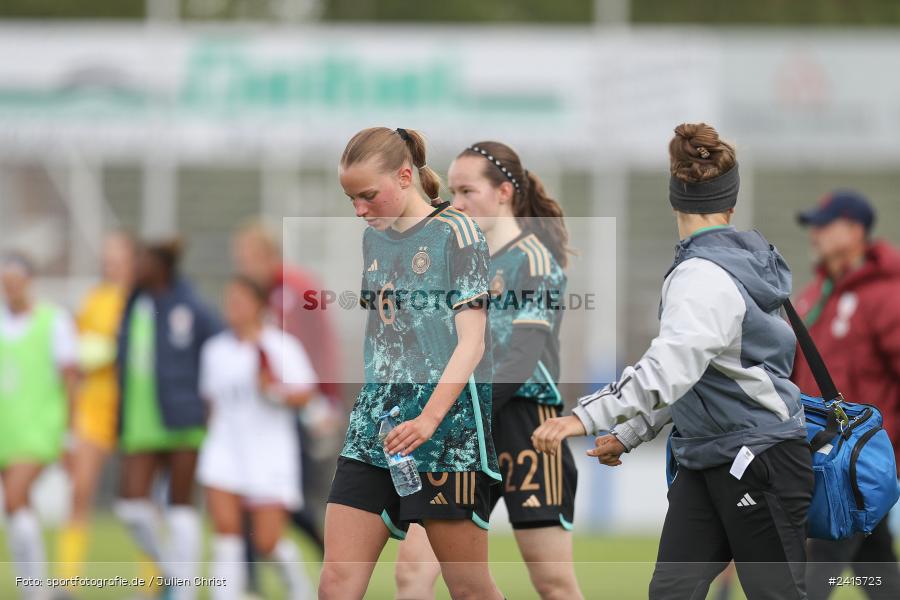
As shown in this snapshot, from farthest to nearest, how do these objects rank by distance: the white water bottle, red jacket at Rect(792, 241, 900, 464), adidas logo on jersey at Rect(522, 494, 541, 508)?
red jacket at Rect(792, 241, 900, 464)
adidas logo on jersey at Rect(522, 494, 541, 508)
the white water bottle

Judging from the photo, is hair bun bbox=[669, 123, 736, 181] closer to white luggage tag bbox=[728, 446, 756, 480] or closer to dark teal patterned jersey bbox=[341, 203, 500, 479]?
dark teal patterned jersey bbox=[341, 203, 500, 479]

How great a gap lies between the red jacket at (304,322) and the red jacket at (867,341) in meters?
3.81

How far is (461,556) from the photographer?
5223mm

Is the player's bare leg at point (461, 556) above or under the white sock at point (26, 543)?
above

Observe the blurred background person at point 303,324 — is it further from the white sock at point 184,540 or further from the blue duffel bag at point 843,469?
the blue duffel bag at point 843,469

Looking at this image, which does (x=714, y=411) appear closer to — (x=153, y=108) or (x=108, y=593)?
(x=108, y=593)

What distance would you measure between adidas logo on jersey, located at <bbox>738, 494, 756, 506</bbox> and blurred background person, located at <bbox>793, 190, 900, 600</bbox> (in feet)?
7.40

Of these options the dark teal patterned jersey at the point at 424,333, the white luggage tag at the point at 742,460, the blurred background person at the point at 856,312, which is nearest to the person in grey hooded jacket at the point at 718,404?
the white luggage tag at the point at 742,460

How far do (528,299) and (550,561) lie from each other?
1.12m

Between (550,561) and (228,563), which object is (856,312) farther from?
(228,563)

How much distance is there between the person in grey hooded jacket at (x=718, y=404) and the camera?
190 inches

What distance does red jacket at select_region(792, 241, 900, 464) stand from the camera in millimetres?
7383

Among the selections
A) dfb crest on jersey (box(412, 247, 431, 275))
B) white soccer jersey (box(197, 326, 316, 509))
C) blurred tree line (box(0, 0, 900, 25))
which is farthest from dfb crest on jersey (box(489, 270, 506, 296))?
blurred tree line (box(0, 0, 900, 25))

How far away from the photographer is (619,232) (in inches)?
875
